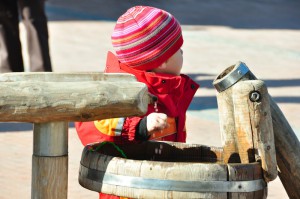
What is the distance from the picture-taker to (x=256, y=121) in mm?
3691

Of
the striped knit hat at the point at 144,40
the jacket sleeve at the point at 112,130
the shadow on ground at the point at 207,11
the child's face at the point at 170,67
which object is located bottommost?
the jacket sleeve at the point at 112,130

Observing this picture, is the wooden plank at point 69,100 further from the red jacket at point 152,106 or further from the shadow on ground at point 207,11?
the shadow on ground at point 207,11

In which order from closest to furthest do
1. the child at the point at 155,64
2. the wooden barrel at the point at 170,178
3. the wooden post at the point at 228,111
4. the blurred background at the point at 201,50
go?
the wooden barrel at the point at 170,178
the wooden post at the point at 228,111
the child at the point at 155,64
the blurred background at the point at 201,50

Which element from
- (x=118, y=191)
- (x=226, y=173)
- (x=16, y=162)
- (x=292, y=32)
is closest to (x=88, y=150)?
(x=118, y=191)

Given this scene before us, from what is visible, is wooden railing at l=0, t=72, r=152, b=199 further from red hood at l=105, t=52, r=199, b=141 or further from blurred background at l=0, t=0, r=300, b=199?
blurred background at l=0, t=0, r=300, b=199

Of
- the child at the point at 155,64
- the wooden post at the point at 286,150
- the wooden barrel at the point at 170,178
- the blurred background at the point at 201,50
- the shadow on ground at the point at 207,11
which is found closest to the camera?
the wooden barrel at the point at 170,178

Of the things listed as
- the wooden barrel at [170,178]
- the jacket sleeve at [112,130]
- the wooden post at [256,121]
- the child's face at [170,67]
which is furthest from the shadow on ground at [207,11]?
the wooden barrel at [170,178]

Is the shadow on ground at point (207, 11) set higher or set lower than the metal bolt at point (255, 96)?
higher

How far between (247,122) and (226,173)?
32 centimetres

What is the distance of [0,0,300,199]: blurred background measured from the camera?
6.95 metres

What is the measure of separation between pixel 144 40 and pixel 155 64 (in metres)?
0.12

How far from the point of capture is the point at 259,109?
3688mm

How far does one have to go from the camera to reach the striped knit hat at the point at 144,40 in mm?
4340

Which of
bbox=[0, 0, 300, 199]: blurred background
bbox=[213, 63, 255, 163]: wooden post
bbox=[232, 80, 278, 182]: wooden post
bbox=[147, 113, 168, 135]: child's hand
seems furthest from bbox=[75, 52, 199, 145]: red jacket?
bbox=[0, 0, 300, 199]: blurred background
